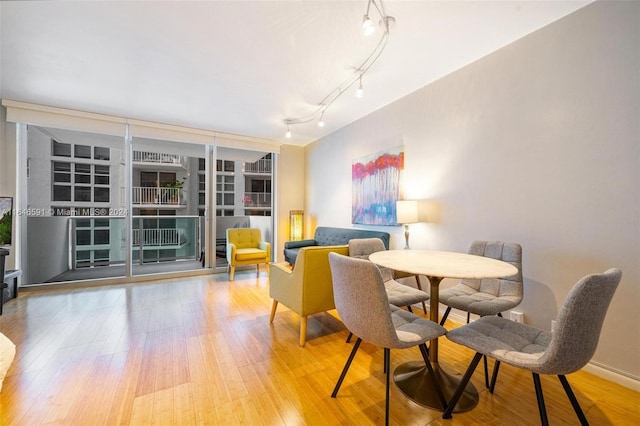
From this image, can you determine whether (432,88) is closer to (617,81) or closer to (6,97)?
(617,81)

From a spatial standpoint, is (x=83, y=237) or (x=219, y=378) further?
(x=83, y=237)

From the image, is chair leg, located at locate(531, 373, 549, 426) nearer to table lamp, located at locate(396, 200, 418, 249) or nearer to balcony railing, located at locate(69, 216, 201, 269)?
table lamp, located at locate(396, 200, 418, 249)

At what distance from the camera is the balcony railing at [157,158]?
4711 mm

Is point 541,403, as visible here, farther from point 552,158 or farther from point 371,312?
point 552,158

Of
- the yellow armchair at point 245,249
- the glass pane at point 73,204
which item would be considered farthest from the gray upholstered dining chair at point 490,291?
the glass pane at point 73,204

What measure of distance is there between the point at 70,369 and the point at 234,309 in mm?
1432

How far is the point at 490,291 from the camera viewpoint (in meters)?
2.07

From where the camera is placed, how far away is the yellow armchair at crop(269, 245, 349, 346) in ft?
7.24

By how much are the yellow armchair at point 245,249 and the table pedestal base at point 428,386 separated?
3128 mm

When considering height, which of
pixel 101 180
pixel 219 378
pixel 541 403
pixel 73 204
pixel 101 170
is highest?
pixel 101 170

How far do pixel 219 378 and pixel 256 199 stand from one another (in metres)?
4.24

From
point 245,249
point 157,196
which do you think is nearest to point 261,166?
point 245,249

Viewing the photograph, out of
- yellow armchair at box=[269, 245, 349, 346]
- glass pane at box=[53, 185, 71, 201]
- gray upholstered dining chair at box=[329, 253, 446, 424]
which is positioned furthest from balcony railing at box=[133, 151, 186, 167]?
gray upholstered dining chair at box=[329, 253, 446, 424]

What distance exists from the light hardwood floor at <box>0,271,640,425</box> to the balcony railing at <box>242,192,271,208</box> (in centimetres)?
303
